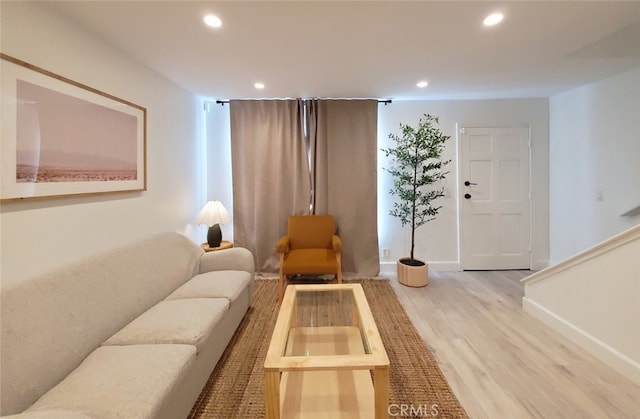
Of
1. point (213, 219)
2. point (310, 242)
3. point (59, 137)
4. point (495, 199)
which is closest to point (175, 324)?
point (59, 137)

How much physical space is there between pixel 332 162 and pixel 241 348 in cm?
235

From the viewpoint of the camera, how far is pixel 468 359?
1.99m

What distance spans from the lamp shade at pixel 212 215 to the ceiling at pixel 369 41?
130cm

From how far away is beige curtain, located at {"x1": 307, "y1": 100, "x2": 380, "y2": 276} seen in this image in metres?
3.62

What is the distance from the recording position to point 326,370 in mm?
1223

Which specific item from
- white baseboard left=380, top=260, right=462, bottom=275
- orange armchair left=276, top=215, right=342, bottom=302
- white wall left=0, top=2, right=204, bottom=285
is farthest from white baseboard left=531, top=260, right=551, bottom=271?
white wall left=0, top=2, right=204, bottom=285

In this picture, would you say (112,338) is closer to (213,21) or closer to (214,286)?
(214,286)

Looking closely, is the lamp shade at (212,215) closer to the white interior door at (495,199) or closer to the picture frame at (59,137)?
the picture frame at (59,137)

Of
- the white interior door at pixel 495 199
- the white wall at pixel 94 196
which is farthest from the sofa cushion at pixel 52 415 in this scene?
the white interior door at pixel 495 199

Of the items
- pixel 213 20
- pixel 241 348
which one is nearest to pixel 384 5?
pixel 213 20

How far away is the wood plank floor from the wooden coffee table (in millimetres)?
625

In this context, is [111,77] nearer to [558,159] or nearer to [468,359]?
[468,359]

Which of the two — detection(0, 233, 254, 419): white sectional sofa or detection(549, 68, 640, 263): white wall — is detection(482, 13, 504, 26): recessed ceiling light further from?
detection(0, 233, 254, 419): white sectional sofa

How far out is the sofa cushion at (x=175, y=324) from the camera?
1.50 metres
